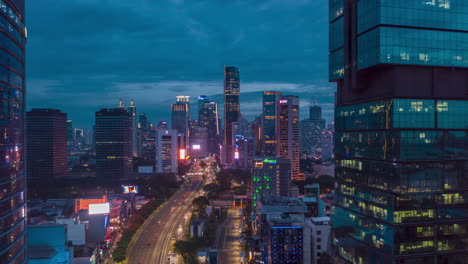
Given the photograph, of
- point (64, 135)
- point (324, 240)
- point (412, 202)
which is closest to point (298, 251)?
point (324, 240)

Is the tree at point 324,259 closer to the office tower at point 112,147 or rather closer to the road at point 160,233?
the road at point 160,233

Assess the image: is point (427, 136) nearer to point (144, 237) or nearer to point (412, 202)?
point (412, 202)

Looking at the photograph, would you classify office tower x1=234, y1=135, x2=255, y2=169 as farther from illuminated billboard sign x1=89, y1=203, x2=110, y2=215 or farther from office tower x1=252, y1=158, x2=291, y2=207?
illuminated billboard sign x1=89, y1=203, x2=110, y2=215

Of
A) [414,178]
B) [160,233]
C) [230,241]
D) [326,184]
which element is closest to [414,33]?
[414,178]

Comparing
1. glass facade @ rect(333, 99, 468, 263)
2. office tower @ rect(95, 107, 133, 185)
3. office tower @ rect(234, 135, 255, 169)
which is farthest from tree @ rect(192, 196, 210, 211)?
office tower @ rect(234, 135, 255, 169)

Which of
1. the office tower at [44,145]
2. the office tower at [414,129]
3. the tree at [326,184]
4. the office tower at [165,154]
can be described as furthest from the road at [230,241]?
the office tower at [165,154]

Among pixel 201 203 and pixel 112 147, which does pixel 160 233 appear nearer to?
pixel 201 203

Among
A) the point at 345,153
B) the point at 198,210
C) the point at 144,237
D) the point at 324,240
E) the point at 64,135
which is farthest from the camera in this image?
the point at 64,135

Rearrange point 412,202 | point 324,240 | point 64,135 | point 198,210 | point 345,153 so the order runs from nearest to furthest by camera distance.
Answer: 1. point 412,202
2. point 345,153
3. point 324,240
4. point 198,210
5. point 64,135
